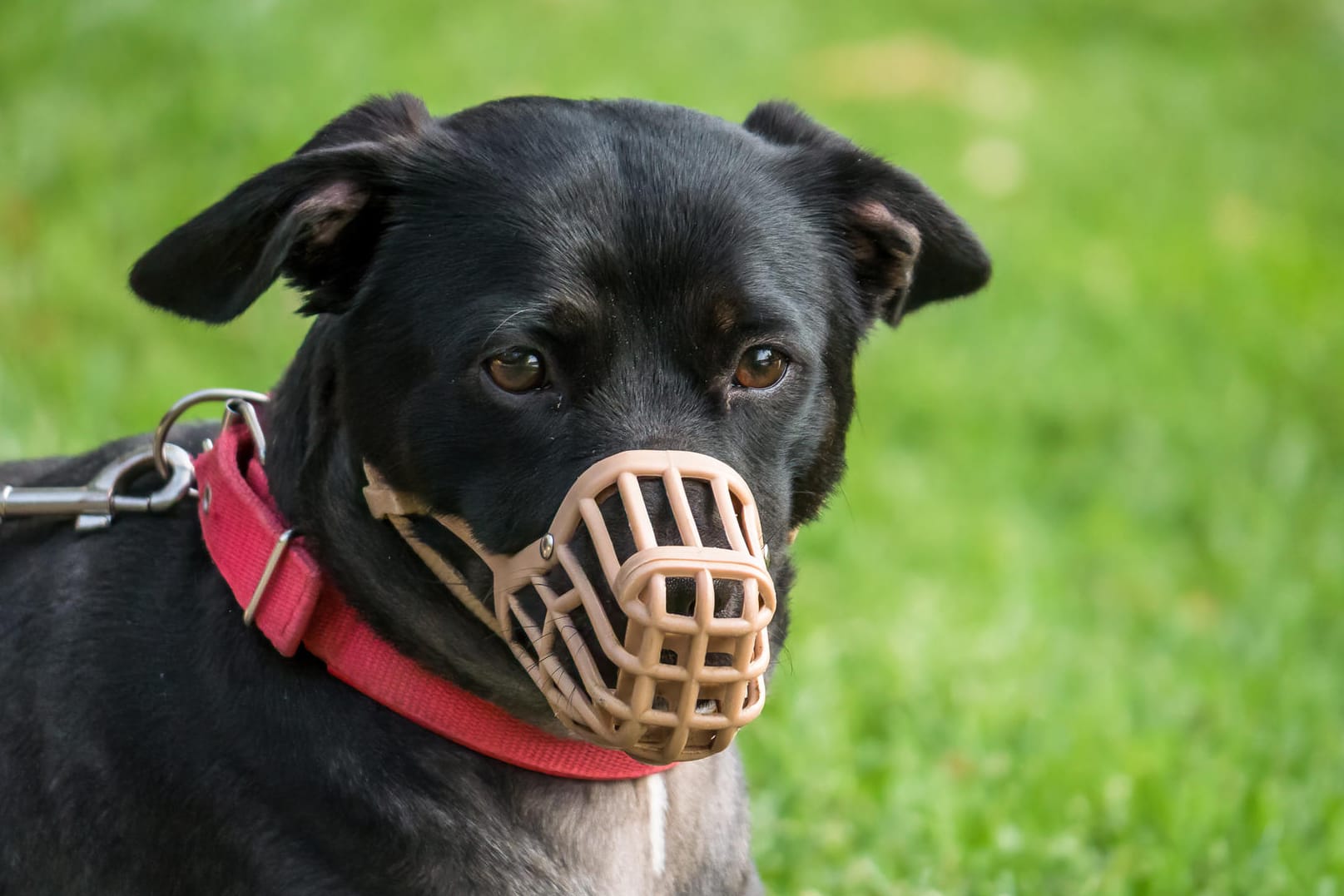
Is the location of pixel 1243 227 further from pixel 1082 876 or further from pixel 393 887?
pixel 393 887

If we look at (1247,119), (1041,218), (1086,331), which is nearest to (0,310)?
(1086,331)

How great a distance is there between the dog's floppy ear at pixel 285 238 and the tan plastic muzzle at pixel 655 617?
0.60 meters

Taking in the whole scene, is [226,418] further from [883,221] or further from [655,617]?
[883,221]

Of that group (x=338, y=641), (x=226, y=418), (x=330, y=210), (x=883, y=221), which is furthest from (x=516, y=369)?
(x=883, y=221)

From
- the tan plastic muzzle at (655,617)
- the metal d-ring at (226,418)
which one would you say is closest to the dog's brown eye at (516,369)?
the tan plastic muzzle at (655,617)

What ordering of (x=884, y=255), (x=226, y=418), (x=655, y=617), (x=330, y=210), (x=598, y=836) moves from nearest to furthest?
(x=655, y=617) → (x=330, y=210) → (x=598, y=836) → (x=226, y=418) → (x=884, y=255)

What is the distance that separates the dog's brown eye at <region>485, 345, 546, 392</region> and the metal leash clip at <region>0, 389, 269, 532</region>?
1.79 feet

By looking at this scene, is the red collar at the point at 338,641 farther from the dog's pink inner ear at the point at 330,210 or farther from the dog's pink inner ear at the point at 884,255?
the dog's pink inner ear at the point at 884,255

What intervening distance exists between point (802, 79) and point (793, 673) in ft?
22.5

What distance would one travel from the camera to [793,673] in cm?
434

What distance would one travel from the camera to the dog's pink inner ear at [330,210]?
230 cm

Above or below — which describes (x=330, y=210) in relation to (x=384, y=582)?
above

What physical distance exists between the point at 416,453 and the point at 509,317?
10.2 inches

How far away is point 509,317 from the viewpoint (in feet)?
7.52
